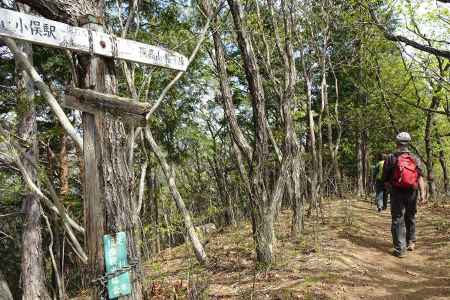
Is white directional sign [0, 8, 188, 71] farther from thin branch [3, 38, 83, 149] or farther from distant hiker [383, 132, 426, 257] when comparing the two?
distant hiker [383, 132, 426, 257]

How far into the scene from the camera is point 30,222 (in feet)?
29.1

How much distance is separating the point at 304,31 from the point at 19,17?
11507 millimetres

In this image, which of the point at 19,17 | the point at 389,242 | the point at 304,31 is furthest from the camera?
the point at 304,31

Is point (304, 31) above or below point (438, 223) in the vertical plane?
above

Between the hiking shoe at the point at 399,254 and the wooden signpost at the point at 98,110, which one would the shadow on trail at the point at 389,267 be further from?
the wooden signpost at the point at 98,110

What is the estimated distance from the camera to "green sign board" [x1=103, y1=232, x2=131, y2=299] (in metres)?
2.85

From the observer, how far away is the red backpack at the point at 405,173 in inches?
254

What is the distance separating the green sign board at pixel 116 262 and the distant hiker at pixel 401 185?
5020 millimetres

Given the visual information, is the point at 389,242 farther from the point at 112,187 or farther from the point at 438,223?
the point at 112,187

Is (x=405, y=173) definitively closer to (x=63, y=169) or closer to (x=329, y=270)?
(x=329, y=270)

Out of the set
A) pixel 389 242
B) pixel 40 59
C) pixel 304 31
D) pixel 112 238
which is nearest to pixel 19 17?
pixel 112 238

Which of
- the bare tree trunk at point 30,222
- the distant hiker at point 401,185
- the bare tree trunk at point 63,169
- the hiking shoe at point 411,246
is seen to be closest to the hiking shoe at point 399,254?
the distant hiker at point 401,185

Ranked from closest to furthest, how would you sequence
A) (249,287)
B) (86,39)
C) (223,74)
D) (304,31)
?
(86,39) < (249,287) < (223,74) < (304,31)

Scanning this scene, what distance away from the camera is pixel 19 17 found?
2.49m
